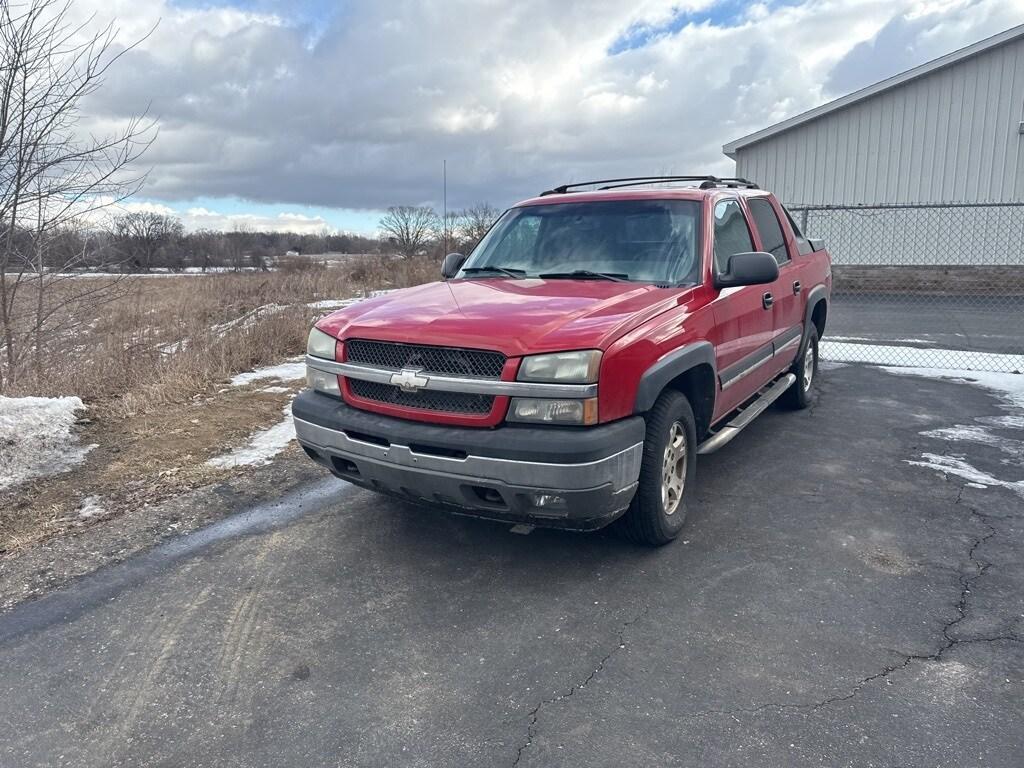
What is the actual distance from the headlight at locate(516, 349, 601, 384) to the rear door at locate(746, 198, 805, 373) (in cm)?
259

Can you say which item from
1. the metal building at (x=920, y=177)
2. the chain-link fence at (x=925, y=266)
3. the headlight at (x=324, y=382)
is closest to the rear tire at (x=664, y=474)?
the headlight at (x=324, y=382)

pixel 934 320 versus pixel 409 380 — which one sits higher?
pixel 409 380

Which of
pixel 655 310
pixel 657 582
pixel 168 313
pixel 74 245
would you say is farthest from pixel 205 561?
pixel 168 313

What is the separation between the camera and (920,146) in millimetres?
17438

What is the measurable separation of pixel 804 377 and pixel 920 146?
45.2 feet

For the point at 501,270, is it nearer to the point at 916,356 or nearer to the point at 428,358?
the point at 428,358

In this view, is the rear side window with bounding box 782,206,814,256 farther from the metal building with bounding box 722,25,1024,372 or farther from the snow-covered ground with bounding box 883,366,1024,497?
the metal building with bounding box 722,25,1024,372

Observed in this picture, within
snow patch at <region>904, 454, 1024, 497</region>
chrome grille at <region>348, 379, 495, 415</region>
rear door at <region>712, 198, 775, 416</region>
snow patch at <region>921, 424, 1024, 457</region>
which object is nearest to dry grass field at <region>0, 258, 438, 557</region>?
chrome grille at <region>348, 379, 495, 415</region>

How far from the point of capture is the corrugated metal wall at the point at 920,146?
1670 centimetres

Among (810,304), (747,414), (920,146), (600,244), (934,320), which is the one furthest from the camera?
(920,146)

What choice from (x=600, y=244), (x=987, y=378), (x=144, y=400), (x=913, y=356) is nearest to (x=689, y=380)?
(x=600, y=244)

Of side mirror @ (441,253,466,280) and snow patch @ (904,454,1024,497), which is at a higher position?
side mirror @ (441,253,466,280)

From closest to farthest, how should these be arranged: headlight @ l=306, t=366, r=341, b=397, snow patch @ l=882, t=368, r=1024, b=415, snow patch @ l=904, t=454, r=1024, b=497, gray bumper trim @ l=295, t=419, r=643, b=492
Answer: gray bumper trim @ l=295, t=419, r=643, b=492 → headlight @ l=306, t=366, r=341, b=397 → snow patch @ l=904, t=454, r=1024, b=497 → snow patch @ l=882, t=368, r=1024, b=415

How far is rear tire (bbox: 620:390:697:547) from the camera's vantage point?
3633 millimetres
